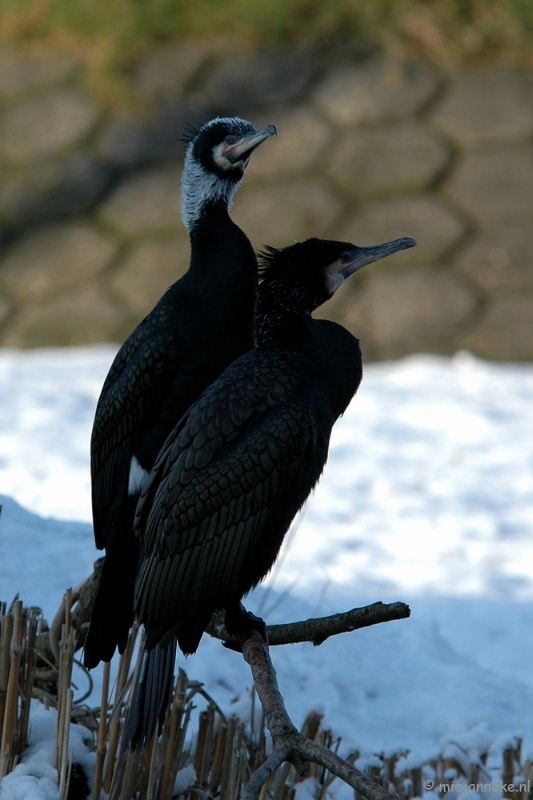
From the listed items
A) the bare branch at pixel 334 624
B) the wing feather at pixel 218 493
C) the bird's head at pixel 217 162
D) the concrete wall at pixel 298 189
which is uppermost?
the concrete wall at pixel 298 189

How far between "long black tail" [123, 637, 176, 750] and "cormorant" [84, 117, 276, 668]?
0.18 m

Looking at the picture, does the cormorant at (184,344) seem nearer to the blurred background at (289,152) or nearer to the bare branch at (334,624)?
the bare branch at (334,624)

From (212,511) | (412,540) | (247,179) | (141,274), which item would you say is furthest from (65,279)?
(212,511)

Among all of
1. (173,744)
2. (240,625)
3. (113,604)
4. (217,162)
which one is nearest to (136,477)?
(113,604)

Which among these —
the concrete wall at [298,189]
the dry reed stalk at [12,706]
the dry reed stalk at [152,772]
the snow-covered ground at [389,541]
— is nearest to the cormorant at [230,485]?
the dry reed stalk at [152,772]

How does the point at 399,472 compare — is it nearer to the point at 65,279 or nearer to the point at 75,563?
the point at 75,563

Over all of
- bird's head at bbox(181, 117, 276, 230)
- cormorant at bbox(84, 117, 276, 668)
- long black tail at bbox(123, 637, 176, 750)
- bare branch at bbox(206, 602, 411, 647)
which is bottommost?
long black tail at bbox(123, 637, 176, 750)

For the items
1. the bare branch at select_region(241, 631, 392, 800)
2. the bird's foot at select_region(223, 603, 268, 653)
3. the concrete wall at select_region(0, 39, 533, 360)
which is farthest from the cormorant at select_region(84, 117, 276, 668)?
the concrete wall at select_region(0, 39, 533, 360)

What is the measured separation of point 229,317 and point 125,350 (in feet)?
0.78

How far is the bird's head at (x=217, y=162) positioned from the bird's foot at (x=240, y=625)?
70cm

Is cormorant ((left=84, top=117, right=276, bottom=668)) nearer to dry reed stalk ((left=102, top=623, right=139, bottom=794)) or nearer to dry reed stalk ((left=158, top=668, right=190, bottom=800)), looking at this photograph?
dry reed stalk ((left=102, top=623, right=139, bottom=794))

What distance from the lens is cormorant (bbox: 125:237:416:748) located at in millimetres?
1769

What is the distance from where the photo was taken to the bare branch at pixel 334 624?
1.55m

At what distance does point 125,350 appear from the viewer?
6.68ft
